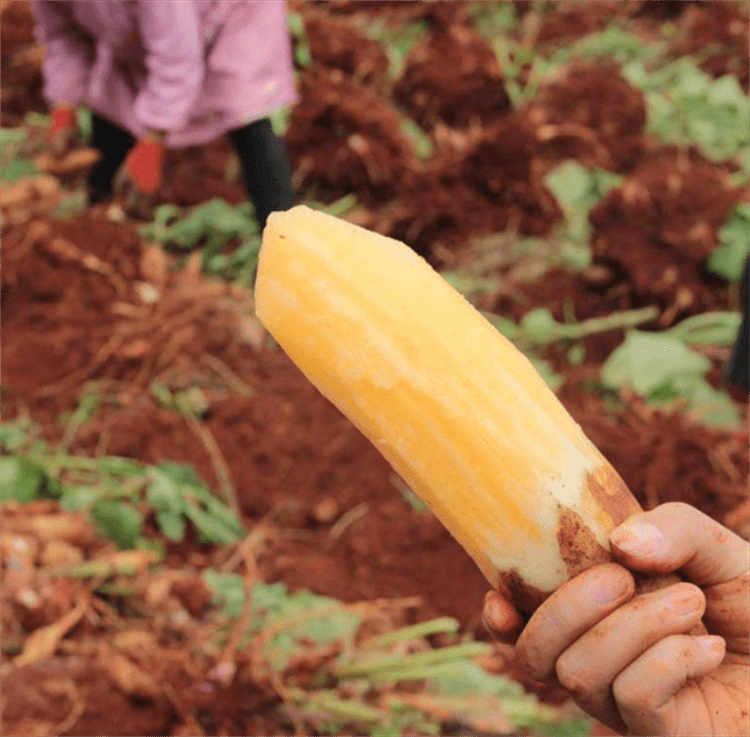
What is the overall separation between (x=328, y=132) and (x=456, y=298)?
1.34 m

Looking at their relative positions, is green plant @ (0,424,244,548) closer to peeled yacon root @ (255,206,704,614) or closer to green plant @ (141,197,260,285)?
green plant @ (141,197,260,285)

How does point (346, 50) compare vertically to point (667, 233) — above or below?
above

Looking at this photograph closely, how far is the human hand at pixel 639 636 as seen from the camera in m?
0.74

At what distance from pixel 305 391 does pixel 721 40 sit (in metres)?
2.52

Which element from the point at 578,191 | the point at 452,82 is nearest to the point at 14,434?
the point at 452,82

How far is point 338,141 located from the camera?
192 centimetres

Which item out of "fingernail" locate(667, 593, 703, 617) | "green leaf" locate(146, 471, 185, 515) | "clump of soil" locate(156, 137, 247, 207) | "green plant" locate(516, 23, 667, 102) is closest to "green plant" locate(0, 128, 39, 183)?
"clump of soil" locate(156, 137, 247, 207)

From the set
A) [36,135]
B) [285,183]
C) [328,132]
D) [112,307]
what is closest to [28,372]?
[112,307]

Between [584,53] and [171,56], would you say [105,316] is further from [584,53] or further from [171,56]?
[584,53]


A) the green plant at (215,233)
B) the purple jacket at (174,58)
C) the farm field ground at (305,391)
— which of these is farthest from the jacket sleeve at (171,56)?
the green plant at (215,233)

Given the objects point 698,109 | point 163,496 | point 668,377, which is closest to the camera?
point 163,496

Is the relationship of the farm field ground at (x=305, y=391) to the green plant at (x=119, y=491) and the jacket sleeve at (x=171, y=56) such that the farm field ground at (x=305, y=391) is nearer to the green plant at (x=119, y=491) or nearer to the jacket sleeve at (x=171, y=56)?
the green plant at (x=119, y=491)

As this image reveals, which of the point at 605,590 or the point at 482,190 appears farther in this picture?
the point at 482,190

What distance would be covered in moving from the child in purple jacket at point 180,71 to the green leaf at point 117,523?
90 centimetres
